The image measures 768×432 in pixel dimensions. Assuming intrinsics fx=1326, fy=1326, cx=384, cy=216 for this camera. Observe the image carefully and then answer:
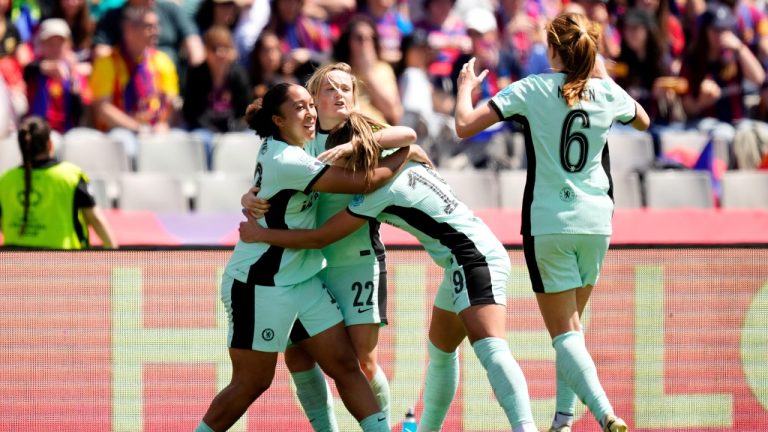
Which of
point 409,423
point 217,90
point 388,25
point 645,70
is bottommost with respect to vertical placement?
Answer: point 409,423

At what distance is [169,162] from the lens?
419 inches

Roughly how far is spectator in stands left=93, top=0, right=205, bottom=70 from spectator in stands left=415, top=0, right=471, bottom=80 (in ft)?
6.98

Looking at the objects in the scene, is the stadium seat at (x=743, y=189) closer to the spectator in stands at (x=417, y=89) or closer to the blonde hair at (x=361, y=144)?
the spectator in stands at (x=417, y=89)

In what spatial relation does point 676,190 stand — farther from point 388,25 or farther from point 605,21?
point 388,25

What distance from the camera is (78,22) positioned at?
1198 centimetres

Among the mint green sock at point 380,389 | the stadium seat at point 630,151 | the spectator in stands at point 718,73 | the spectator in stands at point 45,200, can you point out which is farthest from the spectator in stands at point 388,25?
the mint green sock at point 380,389

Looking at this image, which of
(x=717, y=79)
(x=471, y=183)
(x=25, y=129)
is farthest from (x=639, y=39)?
(x=25, y=129)

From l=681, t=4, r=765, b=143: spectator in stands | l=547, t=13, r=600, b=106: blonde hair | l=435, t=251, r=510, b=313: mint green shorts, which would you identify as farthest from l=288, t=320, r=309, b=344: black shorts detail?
l=681, t=4, r=765, b=143: spectator in stands

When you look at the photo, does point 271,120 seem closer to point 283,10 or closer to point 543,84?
point 543,84

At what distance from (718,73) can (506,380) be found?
7439mm

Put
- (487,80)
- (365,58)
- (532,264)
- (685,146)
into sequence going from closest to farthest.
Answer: (532,264) < (365,58) < (685,146) < (487,80)

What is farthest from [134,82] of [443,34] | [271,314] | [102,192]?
[271,314]

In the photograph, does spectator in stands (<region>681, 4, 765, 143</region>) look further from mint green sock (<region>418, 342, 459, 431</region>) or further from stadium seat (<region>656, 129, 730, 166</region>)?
mint green sock (<region>418, 342, 459, 431</region>)

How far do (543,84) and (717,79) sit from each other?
694 cm
